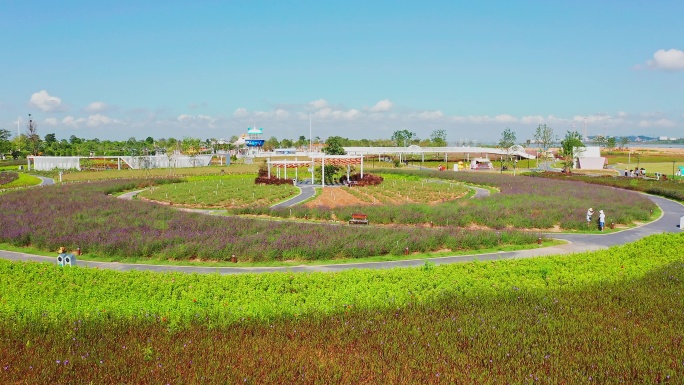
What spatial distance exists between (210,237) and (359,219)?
1027 cm

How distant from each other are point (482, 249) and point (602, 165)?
239ft

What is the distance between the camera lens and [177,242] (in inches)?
856

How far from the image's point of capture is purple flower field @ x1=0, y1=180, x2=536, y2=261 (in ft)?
68.3

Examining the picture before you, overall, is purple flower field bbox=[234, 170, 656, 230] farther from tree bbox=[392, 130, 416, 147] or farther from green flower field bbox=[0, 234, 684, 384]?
tree bbox=[392, 130, 416, 147]

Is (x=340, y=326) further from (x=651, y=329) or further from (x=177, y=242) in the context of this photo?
(x=177, y=242)

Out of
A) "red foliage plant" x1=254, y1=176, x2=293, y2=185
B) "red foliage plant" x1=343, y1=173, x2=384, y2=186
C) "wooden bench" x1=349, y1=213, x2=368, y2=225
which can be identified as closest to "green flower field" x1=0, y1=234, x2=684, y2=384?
"wooden bench" x1=349, y1=213, x2=368, y2=225

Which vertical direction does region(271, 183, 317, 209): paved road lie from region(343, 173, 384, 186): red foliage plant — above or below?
below

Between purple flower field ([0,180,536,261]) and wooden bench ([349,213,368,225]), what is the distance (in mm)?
4435

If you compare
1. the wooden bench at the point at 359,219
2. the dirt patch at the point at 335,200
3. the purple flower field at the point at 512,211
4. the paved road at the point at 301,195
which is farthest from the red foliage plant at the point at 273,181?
the wooden bench at the point at 359,219

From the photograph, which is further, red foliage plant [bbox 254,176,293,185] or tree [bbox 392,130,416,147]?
tree [bbox 392,130,416,147]

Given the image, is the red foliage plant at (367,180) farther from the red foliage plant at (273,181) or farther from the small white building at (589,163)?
the small white building at (589,163)

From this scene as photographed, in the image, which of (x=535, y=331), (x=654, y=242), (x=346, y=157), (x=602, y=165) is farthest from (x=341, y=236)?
(x=602, y=165)

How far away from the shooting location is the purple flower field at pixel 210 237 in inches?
819

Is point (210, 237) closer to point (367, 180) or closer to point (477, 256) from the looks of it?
point (477, 256)
